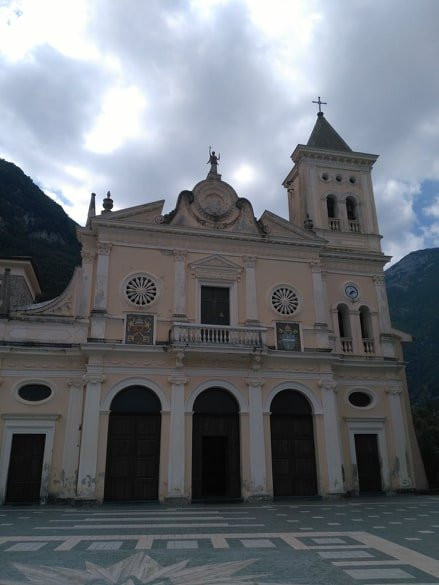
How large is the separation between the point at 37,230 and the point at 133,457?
209 feet

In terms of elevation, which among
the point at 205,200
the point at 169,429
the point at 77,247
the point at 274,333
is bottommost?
the point at 169,429

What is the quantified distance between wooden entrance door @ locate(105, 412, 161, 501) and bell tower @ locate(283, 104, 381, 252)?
12394mm

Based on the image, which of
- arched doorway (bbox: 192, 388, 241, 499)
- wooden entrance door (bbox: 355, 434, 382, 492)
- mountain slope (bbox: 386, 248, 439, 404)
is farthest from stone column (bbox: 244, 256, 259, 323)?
mountain slope (bbox: 386, 248, 439, 404)

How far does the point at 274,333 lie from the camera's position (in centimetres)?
2038

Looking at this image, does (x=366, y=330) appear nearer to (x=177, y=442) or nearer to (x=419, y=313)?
(x=177, y=442)

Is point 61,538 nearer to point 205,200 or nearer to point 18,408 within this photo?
point 18,408

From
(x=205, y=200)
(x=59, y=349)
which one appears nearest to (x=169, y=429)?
(x=59, y=349)

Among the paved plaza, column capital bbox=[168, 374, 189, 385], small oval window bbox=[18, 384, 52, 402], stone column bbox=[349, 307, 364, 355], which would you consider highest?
stone column bbox=[349, 307, 364, 355]

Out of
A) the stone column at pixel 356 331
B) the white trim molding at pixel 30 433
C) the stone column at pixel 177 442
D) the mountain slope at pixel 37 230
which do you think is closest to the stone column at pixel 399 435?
the stone column at pixel 356 331

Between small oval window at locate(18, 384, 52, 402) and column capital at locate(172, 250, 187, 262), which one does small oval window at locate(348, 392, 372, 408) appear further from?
small oval window at locate(18, 384, 52, 402)

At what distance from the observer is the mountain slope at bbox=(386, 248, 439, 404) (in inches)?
3371

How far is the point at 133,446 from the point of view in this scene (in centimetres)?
1781

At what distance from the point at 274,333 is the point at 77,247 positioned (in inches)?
2397

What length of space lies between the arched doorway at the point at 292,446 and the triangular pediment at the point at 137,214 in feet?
30.6
